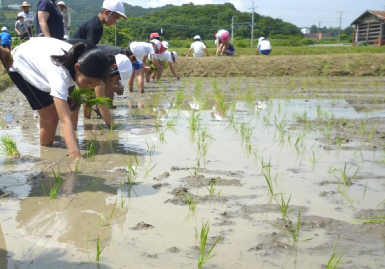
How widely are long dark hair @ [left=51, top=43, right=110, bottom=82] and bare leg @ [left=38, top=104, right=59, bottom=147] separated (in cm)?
73

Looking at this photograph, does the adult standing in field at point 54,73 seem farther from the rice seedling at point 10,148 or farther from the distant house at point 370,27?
the distant house at point 370,27

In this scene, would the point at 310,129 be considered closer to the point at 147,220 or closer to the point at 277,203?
the point at 277,203

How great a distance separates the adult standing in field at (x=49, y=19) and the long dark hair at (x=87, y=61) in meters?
1.49

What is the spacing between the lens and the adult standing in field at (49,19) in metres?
4.72

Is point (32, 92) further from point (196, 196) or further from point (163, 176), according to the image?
point (196, 196)

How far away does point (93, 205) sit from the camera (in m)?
2.63

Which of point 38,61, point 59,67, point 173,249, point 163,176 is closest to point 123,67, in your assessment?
point 38,61

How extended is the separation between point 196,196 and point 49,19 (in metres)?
2.96

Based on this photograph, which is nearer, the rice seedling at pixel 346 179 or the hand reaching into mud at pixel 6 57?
the rice seedling at pixel 346 179

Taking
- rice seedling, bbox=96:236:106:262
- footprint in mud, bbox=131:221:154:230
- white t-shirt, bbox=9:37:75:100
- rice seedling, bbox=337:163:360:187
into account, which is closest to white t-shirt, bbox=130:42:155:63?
white t-shirt, bbox=9:37:75:100

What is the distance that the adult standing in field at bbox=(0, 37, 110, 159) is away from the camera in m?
3.23

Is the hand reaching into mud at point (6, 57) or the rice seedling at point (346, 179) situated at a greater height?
the hand reaching into mud at point (6, 57)

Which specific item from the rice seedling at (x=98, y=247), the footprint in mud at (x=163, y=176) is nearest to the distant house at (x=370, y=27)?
the footprint in mud at (x=163, y=176)

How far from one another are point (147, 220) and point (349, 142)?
247cm
